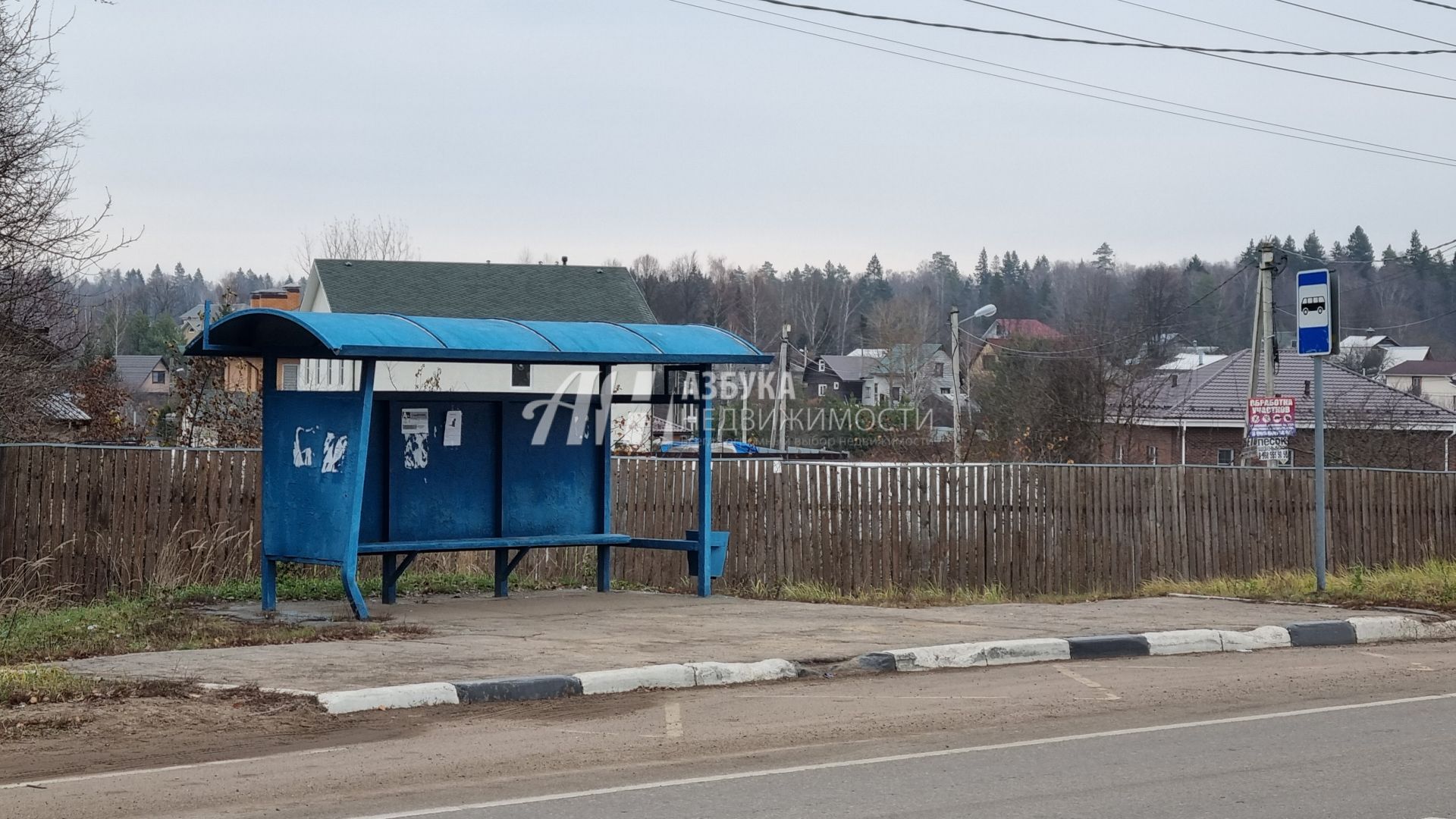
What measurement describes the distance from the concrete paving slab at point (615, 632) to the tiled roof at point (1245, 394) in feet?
118

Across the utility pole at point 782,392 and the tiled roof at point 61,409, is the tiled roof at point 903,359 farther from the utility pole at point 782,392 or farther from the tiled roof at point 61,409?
the tiled roof at point 61,409

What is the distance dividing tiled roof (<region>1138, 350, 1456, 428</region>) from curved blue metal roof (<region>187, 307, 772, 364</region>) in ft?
121

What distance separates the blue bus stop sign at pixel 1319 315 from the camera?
1388cm

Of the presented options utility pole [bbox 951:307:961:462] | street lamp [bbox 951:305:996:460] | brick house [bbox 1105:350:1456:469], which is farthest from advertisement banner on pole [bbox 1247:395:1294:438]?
brick house [bbox 1105:350:1456:469]

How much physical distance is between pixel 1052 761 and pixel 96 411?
2575cm

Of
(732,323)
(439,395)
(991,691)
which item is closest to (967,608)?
(991,691)

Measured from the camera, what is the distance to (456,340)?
41.0 feet

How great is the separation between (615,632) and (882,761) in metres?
4.99

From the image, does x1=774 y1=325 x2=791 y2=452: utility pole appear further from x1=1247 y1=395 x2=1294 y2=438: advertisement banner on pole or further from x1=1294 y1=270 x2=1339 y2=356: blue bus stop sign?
x1=1294 y1=270 x2=1339 y2=356: blue bus stop sign

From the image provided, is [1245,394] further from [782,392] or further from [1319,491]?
[1319,491]

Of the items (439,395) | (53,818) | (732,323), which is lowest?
(53,818)

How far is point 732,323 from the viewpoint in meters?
97.2

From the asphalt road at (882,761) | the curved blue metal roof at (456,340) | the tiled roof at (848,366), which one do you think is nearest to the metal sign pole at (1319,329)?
the asphalt road at (882,761)

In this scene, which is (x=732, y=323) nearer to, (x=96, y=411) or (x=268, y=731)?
(x=96, y=411)
